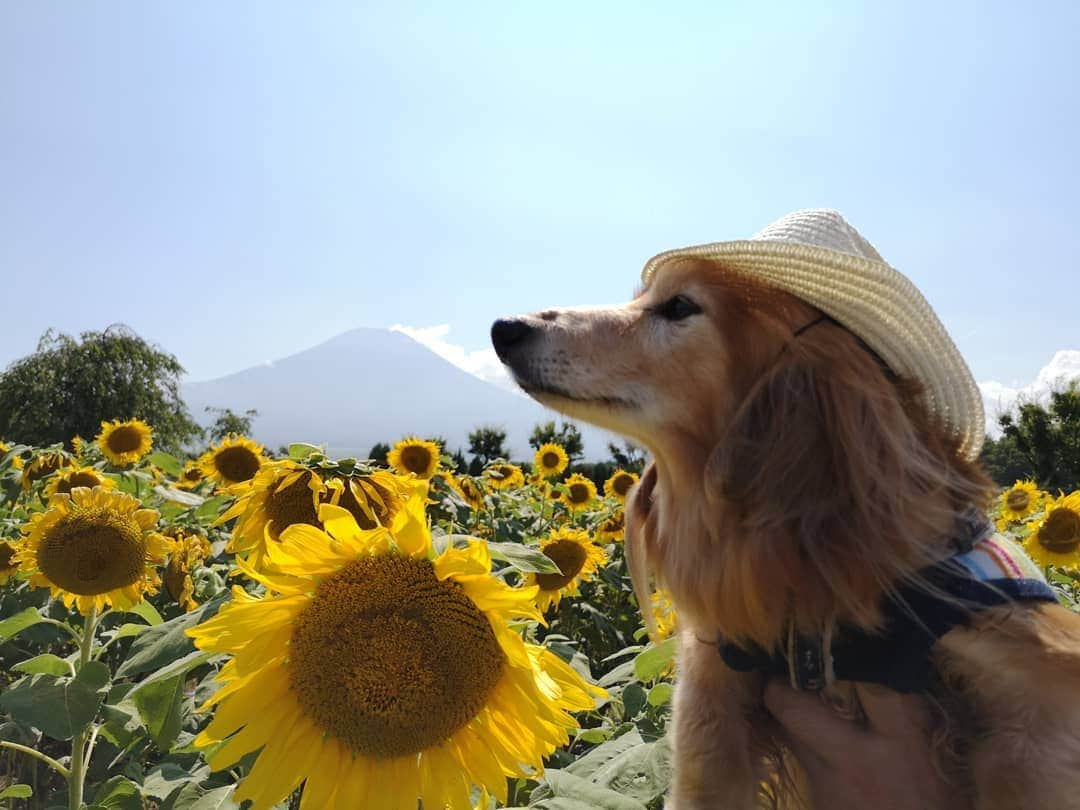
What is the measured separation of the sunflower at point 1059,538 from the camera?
4191 millimetres

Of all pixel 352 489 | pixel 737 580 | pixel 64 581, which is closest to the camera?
pixel 352 489

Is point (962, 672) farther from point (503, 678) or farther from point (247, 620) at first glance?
point (247, 620)

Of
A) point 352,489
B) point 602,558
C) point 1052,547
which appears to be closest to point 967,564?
point 352,489

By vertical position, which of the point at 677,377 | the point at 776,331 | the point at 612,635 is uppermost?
the point at 776,331

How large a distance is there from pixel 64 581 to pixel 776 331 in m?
2.07

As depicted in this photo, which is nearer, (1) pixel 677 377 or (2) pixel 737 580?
(2) pixel 737 580

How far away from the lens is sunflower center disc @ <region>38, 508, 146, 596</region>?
2090 mm

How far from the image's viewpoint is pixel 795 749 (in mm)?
1862

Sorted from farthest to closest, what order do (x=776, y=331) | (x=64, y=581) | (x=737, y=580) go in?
(x=64, y=581) → (x=776, y=331) → (x=737, y=580)

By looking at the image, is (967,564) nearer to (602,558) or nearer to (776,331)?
(776,331)

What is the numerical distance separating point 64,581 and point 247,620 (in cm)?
130

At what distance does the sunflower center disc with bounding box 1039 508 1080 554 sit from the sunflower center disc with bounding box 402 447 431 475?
3.69 metres

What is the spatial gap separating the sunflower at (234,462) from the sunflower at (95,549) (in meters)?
1.35

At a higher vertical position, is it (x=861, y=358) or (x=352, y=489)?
(x=861, y=358)
